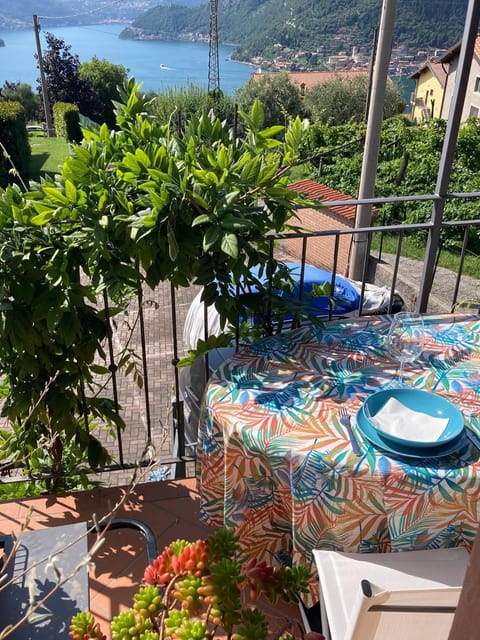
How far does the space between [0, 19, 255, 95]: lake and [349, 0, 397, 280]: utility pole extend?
6981 centimetres

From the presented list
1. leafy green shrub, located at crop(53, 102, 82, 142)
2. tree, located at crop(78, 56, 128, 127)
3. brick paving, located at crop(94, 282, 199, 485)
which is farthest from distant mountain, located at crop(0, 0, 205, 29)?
brick paving, located at crop(94, 282, 199, 485)

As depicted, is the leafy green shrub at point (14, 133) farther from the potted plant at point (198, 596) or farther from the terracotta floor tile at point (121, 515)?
the potted plant at point (198, 596)

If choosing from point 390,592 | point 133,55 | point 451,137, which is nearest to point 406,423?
point 390,592

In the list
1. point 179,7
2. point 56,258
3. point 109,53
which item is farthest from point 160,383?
point 109,53

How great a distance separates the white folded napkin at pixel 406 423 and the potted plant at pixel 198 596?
488 mm

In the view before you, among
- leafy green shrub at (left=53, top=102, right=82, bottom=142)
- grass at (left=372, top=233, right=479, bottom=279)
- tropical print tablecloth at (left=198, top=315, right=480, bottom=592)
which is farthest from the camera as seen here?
leafy green shrub at (left=53, top=102, right=82, bottom=142)

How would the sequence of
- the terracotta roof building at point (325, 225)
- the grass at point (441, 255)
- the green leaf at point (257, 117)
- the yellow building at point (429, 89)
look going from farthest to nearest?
the yellow building at point (429, 89), the terracotta roof building at point (325, 225), the grass at point (441, 255), the green leaf at point (257, 117)

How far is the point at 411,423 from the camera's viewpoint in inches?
62.1

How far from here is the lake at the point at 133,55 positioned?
8488 centimetres

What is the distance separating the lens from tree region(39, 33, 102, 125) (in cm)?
2964

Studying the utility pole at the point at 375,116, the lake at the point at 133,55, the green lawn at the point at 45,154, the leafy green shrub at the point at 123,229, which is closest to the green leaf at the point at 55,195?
the leafy green shrub at the point at 123,229

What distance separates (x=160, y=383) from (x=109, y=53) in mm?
126266

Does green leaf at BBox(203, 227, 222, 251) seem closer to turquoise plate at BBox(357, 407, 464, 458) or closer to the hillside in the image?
turquoise plate at BBox(357, 407, 464, 458)

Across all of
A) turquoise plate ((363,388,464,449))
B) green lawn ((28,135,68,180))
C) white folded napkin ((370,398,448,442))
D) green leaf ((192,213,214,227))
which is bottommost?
green lawn ((28,135,68,180))
